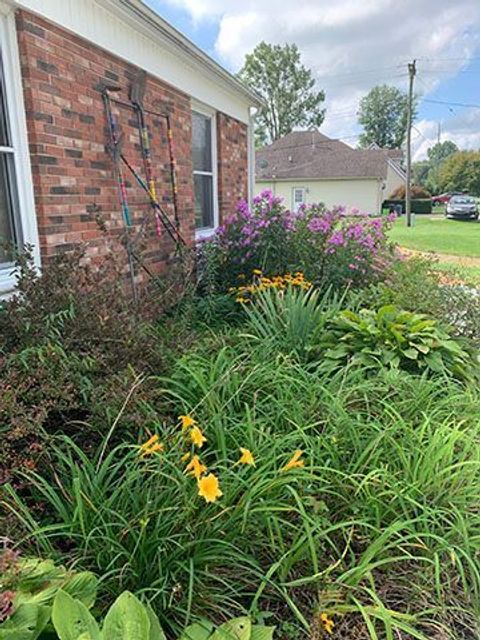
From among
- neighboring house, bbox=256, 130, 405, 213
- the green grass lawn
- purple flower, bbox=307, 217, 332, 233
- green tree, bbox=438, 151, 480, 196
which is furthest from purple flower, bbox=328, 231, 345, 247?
green tree, bbox=438, 151, 480, 196

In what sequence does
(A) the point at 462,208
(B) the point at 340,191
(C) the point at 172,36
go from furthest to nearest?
→ (B) the point at 340,191, (A) the point at 462,208, (C) the point at 172,36

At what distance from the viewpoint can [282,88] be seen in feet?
141

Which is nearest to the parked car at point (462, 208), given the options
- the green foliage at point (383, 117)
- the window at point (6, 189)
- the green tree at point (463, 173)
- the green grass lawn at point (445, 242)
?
the green grass lawn at point (445, 242)

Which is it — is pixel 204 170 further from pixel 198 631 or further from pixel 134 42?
pixel 198 631

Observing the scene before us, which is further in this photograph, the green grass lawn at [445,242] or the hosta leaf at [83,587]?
the green grass lawn at [445,242]

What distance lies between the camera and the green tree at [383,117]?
5669cm

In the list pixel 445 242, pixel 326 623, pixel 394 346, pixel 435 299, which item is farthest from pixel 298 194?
pixel 326 623

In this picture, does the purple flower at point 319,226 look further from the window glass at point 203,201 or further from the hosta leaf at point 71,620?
the hosta leaf at point 71,620

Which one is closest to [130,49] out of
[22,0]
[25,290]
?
[22,0]

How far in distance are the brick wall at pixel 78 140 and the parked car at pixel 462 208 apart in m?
28.3

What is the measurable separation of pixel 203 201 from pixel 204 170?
0.42 m

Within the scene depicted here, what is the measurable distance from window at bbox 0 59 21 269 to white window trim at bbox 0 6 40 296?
25mm

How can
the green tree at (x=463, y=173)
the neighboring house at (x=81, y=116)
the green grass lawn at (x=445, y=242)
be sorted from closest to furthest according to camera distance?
the neighboring house at (x=81, y=116) → the green grass lawn at (x=445, y=242) → the green tree at (x=463, y=173)

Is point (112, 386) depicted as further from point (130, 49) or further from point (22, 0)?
point (130, 49)
